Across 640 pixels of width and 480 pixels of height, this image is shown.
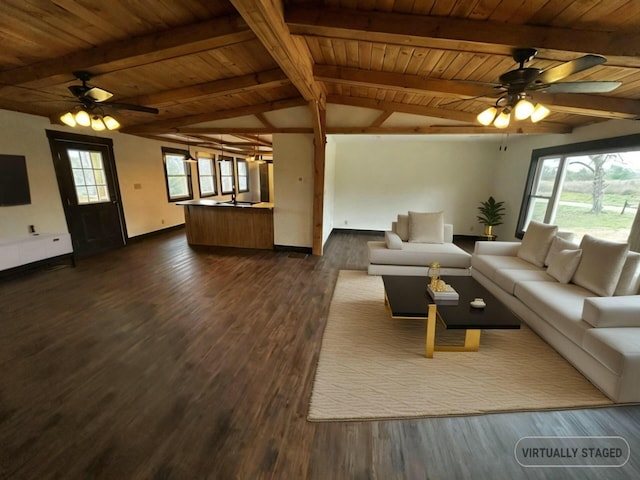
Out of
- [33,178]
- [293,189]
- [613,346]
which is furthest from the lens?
[293,189]

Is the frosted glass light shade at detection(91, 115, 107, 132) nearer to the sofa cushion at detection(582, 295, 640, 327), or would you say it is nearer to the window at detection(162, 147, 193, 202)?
the window at detection(162, 147, 193, 202)

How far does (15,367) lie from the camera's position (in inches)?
87.7

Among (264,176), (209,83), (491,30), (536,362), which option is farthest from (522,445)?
(264,176)

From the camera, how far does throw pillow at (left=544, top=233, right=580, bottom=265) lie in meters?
3.14

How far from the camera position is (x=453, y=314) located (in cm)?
243

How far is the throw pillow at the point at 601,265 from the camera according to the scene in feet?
8.38

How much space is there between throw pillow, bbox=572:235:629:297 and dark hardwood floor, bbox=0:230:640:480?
3.70 feet

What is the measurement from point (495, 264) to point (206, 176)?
8.32m

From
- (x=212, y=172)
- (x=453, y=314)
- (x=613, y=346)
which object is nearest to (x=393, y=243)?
(x=453, y=314)

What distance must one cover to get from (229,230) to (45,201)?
2967 mm

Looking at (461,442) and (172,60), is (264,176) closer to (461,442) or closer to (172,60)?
(172,60)

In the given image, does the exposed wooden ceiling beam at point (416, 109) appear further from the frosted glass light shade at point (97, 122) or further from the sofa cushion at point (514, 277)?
the frosted glass light shade at point (97, 122)

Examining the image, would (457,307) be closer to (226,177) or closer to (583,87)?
(583,87)

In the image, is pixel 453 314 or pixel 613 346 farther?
Result: pixel 453 314
